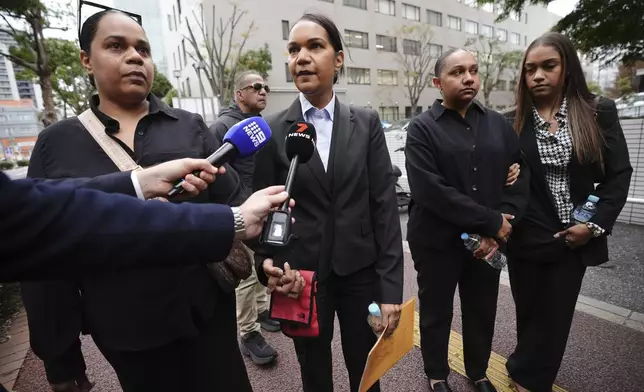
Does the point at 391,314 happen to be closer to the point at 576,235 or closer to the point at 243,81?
the point at 576,235

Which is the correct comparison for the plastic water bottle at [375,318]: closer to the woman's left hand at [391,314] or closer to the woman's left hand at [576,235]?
the woman's left hand at [391,314]

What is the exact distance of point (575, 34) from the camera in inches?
227

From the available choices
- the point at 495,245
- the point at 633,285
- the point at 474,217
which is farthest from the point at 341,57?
the point at 633,285

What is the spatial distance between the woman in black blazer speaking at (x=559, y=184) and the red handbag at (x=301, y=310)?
145 centimetres

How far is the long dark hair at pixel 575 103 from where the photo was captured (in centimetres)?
204

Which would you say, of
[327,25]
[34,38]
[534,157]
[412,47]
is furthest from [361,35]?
[327,25]

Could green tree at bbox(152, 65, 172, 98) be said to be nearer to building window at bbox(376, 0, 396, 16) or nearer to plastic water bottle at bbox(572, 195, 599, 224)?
building window at bbox(376, 0, 396, 16)

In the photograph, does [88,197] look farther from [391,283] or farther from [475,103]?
[475,103]

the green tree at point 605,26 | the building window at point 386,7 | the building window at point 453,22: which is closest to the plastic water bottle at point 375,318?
the green tree at point 605,26

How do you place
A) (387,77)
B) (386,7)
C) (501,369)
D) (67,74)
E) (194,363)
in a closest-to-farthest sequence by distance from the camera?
1. (194,363)
2. (501,369)
3. (67,74)
4. (386,7)
5. (387,77)

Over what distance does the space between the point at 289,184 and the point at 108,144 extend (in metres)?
0.83

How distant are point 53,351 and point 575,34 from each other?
7.63m

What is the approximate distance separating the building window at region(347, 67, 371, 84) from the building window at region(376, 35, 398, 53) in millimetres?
2891

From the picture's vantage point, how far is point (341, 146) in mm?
1792
